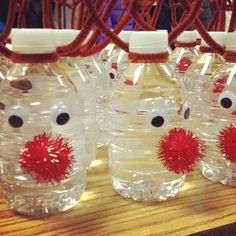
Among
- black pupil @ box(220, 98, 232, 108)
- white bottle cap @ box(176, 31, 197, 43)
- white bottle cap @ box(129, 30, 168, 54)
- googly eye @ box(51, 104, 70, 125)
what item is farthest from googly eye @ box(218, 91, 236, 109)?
white bottle cap @ box(176, 31, 197, 43)

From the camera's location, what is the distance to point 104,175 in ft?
1.88

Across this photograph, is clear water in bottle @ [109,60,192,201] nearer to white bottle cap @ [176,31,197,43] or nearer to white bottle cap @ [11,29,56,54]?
white bottle cap @ [11,29,56,54]

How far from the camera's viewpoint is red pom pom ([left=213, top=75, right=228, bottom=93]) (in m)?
0.54

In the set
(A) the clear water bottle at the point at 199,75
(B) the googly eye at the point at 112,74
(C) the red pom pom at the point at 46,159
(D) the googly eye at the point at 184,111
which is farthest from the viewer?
(B) the googly eye at the point at 112,74

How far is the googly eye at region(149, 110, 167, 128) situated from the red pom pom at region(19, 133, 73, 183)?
4.4 inches

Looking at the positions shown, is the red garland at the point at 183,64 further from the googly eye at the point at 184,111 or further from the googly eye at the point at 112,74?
the googly eye at the point at 184,111

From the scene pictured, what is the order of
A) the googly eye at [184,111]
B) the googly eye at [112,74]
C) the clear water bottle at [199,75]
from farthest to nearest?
1. the googly eye at [112,74]
2. the clear water bottle at [199,75]
3. the googly eye at [184,111]

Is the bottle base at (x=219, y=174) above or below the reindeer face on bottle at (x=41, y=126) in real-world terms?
below

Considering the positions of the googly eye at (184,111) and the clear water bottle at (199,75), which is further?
the clear water bottle at (199,75)

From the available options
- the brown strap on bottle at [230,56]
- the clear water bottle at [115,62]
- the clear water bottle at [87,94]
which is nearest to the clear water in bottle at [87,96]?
Answer: the clear water bottle at [87,94]

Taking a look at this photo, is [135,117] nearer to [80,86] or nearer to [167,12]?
[80,86]

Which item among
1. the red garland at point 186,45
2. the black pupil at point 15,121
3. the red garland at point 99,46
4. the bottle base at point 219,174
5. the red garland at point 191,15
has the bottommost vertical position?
the bottle base at point 219,174

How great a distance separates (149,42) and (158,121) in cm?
9

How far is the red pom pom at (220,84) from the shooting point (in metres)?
0.54
